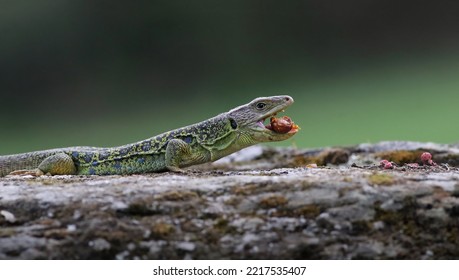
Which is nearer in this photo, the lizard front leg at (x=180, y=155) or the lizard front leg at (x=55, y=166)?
the lizard front leg at (x=180, y=155)

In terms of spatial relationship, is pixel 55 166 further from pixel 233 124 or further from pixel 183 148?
pixel 233 124

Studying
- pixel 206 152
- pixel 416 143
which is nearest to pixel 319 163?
pixel 416 143

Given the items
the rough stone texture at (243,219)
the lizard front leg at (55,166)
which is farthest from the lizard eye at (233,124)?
the rough stone texture at (243,219)

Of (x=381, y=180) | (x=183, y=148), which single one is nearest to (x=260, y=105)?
(x=183, y=148)

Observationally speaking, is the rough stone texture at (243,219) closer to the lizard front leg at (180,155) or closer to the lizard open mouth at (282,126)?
the lizard front leg at (180,155)

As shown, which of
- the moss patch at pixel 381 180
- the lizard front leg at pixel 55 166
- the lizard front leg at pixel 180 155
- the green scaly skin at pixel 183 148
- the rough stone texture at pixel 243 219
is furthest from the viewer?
the lizard front leg at pixel 55 166

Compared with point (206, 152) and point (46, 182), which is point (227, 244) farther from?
point (206, 152)

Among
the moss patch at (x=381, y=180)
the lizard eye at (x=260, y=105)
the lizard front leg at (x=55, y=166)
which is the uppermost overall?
the lizard eye at (x=260, y=105)

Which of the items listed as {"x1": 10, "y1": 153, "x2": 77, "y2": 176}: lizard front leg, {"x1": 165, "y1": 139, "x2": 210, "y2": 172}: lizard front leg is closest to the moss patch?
{"x1": 165, "y1": 139, "x2": 210, "y2": 172}: lizard front leg
